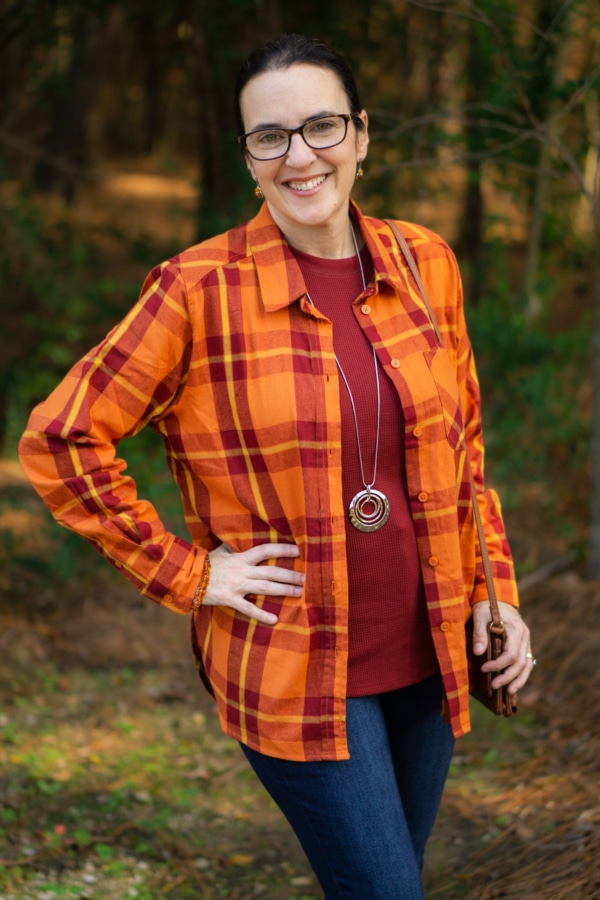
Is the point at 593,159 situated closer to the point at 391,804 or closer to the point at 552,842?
the point at 552,842

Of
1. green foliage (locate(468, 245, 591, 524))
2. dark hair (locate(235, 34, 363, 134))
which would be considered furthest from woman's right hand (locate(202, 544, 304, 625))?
green foliage (locate(468, 245, 591, 524))

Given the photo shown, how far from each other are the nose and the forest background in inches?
68.9

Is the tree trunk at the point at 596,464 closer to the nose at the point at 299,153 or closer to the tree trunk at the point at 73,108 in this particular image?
the nose at the point at 299,153

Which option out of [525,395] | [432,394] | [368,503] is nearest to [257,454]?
[368,503]

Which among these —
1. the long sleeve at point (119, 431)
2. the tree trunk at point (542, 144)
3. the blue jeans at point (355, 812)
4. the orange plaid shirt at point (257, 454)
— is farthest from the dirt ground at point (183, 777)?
the tree trunk at point (542, 144)

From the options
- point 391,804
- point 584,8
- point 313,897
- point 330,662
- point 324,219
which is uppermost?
point 584,8

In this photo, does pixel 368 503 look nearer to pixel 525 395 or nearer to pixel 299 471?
pixel 299 471

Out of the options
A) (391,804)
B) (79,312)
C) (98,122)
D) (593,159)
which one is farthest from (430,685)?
(98,122)

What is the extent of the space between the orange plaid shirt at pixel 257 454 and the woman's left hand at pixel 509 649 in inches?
3.3

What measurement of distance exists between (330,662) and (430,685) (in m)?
0.33

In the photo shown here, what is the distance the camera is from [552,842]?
9.59 feet

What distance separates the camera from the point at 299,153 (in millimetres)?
1957

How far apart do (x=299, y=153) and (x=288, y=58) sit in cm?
20

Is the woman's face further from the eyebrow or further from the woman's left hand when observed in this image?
the woman's left hand
